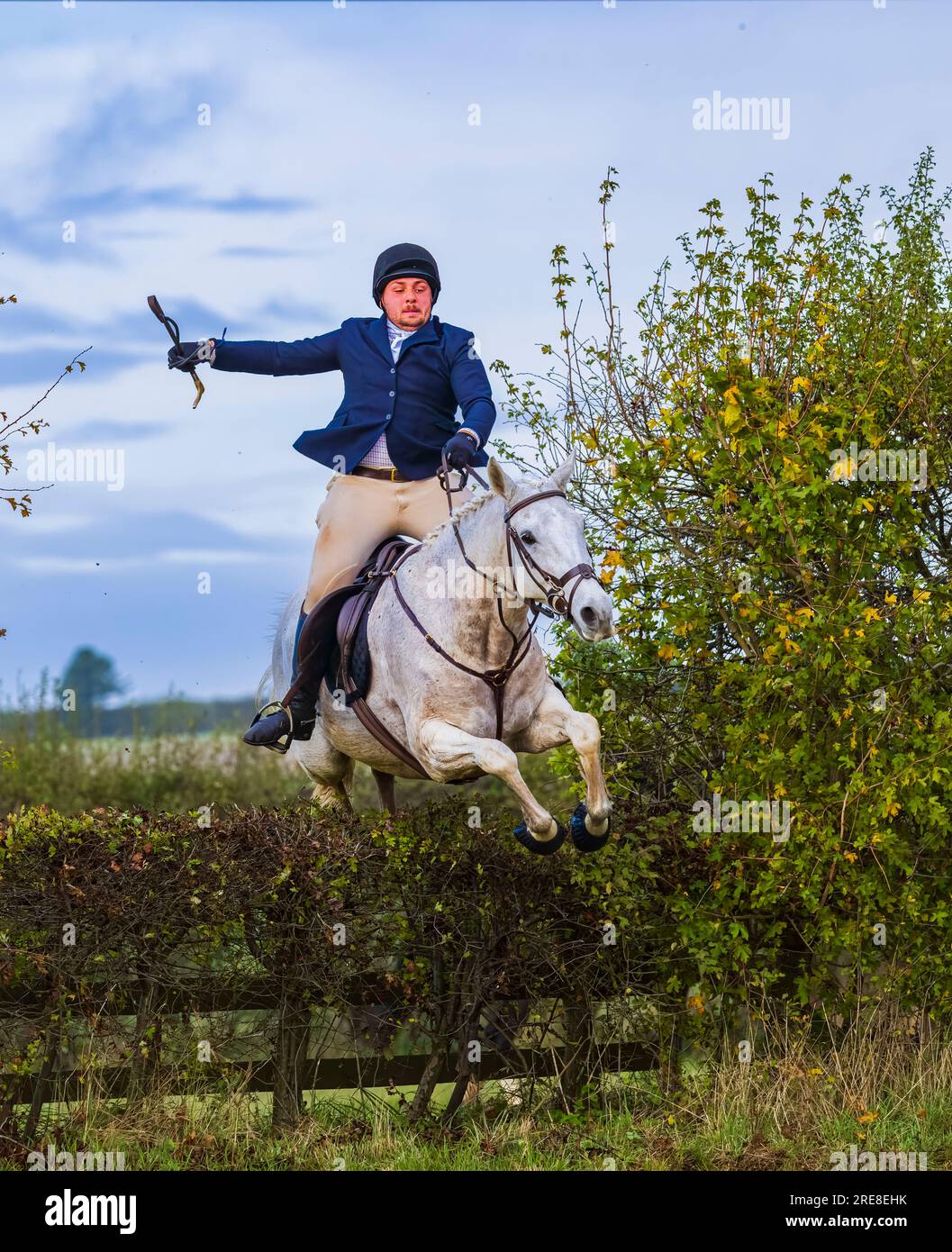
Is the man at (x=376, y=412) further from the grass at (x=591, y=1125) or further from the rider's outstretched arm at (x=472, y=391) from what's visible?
the grass at (x=591, y=1125)

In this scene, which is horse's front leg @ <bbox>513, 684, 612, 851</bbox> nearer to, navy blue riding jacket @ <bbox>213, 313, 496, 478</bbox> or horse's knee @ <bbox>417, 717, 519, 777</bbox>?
horse's knee @ <bbox>417, 717, 519, 777</bbox>

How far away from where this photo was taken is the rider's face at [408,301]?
8008 millimetres

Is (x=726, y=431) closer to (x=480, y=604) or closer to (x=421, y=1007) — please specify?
(x=480, y=604)

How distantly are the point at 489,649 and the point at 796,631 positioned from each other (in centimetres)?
164

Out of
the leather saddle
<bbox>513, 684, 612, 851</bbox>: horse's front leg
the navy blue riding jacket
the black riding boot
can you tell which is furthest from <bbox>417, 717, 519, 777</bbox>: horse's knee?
the navy blue riding jacket

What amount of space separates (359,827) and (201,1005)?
1158mm

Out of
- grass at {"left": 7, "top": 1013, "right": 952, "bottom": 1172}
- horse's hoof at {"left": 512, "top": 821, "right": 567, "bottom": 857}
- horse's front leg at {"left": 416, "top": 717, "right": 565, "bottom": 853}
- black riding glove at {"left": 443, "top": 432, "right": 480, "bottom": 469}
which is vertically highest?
black riding glove at {"left": 443, "top": 432, "right": 480, "bottom": 469}

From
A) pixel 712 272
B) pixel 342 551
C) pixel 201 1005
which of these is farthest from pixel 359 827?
pixel 712 272

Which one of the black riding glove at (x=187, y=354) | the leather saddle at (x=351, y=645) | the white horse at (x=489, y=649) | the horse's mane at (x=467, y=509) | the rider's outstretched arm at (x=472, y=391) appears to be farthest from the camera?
the black riding glove at (x=187, y=354)

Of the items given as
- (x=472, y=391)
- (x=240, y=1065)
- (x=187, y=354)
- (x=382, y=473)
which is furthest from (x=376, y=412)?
(x=240, y=1065)

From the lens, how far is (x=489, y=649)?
691 centimetres

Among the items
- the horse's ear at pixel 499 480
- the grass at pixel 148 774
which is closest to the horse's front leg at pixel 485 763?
the horse's ear at pixel 499 480

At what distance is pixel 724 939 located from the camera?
740 centimetres

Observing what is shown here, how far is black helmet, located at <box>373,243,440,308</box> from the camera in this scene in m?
7.95
